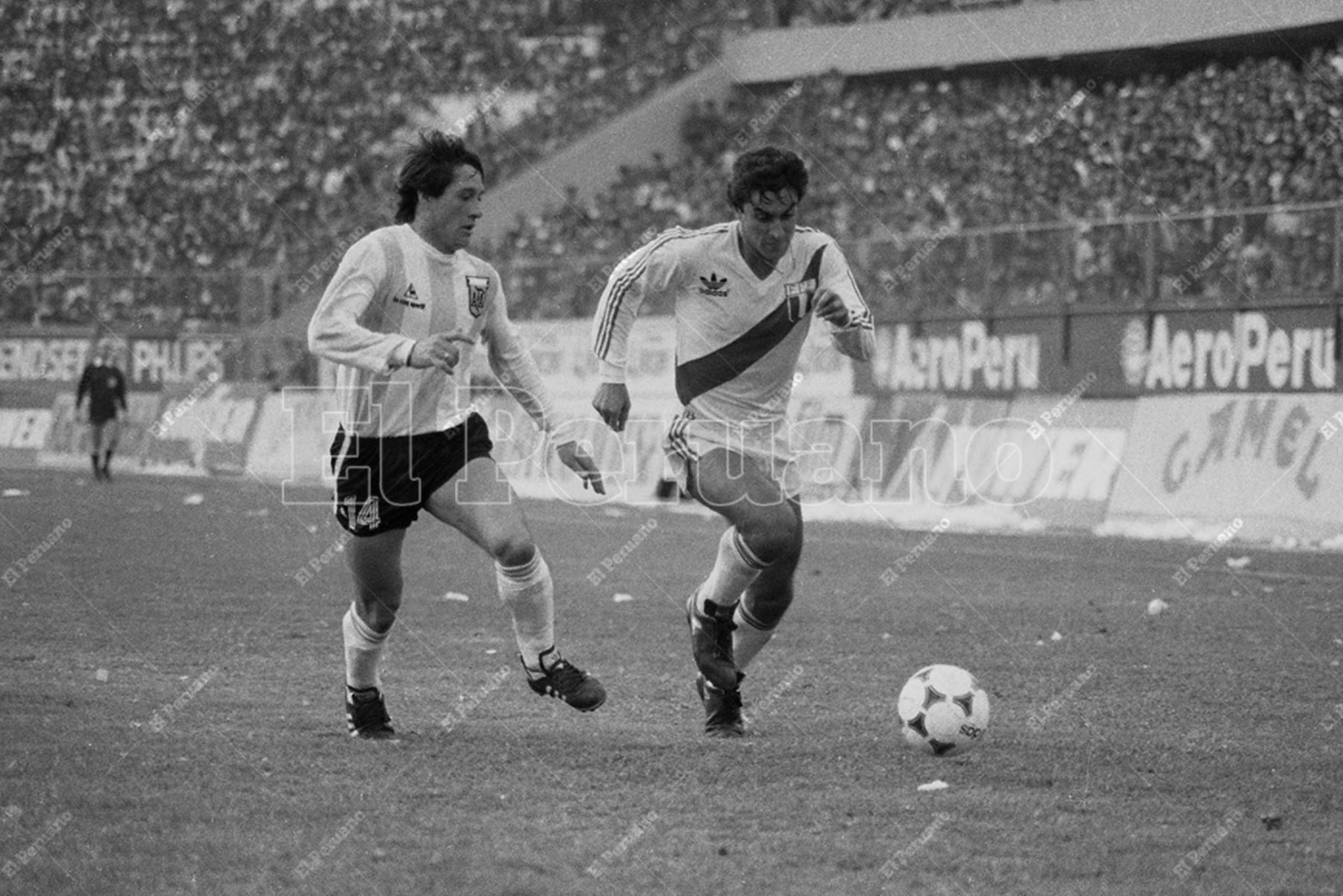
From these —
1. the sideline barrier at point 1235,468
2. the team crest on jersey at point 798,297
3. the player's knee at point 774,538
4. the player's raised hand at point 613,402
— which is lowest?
the sideline barrier at point 1235,468

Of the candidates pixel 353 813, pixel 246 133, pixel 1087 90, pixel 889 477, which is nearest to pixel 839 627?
pixel 353 813

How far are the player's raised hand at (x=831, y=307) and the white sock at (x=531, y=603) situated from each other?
152cm

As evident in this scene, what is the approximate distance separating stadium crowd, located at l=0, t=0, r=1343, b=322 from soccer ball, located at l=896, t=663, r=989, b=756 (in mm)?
21506

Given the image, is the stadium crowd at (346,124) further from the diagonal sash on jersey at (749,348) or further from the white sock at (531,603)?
the white sock at (531,603)

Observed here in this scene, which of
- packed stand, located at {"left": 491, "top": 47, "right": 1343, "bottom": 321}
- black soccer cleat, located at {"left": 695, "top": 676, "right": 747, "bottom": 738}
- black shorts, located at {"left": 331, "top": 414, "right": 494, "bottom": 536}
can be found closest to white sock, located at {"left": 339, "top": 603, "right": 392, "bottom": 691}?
black shorts, located at {"left": 331, "top": 414, "right": 494, "bottom": 536}

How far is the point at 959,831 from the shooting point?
6438mm

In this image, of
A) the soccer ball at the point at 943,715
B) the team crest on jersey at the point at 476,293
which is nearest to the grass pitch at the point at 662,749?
the soccer ball at the point at 943,715

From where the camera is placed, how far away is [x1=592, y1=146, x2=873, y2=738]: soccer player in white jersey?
339 inches

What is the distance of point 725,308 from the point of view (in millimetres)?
8750

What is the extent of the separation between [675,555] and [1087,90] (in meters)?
14.4

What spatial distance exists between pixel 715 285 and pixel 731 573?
122 cm

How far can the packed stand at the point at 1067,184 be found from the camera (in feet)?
73.7

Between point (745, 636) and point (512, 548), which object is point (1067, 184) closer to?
point (745, 636)

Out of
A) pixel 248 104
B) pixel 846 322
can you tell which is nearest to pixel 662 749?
pixel 846 322
